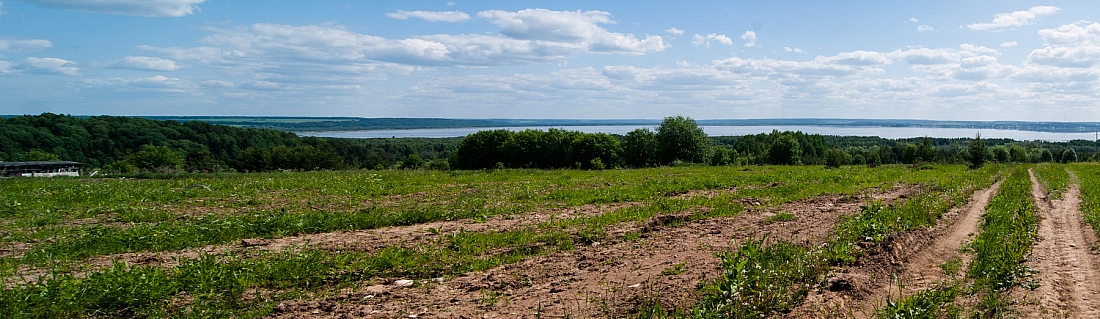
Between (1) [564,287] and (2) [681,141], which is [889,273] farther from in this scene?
(2) [681,141]

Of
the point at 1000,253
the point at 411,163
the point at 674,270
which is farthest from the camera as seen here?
the point at 411,163

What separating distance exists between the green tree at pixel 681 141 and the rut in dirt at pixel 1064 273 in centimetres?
4400

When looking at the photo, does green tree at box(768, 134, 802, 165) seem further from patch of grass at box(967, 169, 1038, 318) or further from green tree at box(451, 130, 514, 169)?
patch of grass at box(967, 169, 1038, 318)

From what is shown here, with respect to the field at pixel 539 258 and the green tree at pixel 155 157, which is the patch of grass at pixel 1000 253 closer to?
the field at pixel 539 258

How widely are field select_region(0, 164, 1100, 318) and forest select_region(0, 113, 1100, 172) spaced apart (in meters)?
21.1

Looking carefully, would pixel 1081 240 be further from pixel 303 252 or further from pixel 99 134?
pixel 99 134

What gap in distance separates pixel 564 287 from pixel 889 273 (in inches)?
180

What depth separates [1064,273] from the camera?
25.3 feet

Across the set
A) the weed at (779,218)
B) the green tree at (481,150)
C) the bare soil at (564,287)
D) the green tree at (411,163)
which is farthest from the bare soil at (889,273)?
the green tree at (481,150)

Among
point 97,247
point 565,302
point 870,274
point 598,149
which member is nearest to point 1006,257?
point 870,274

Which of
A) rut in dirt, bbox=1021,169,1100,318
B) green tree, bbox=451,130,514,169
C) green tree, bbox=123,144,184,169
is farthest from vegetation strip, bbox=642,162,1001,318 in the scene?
green tree, bbox=123,144,184,169

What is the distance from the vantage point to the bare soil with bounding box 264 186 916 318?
5.87 m

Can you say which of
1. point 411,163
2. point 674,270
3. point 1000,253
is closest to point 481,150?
point 411,163

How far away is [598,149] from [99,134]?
92.6 m
